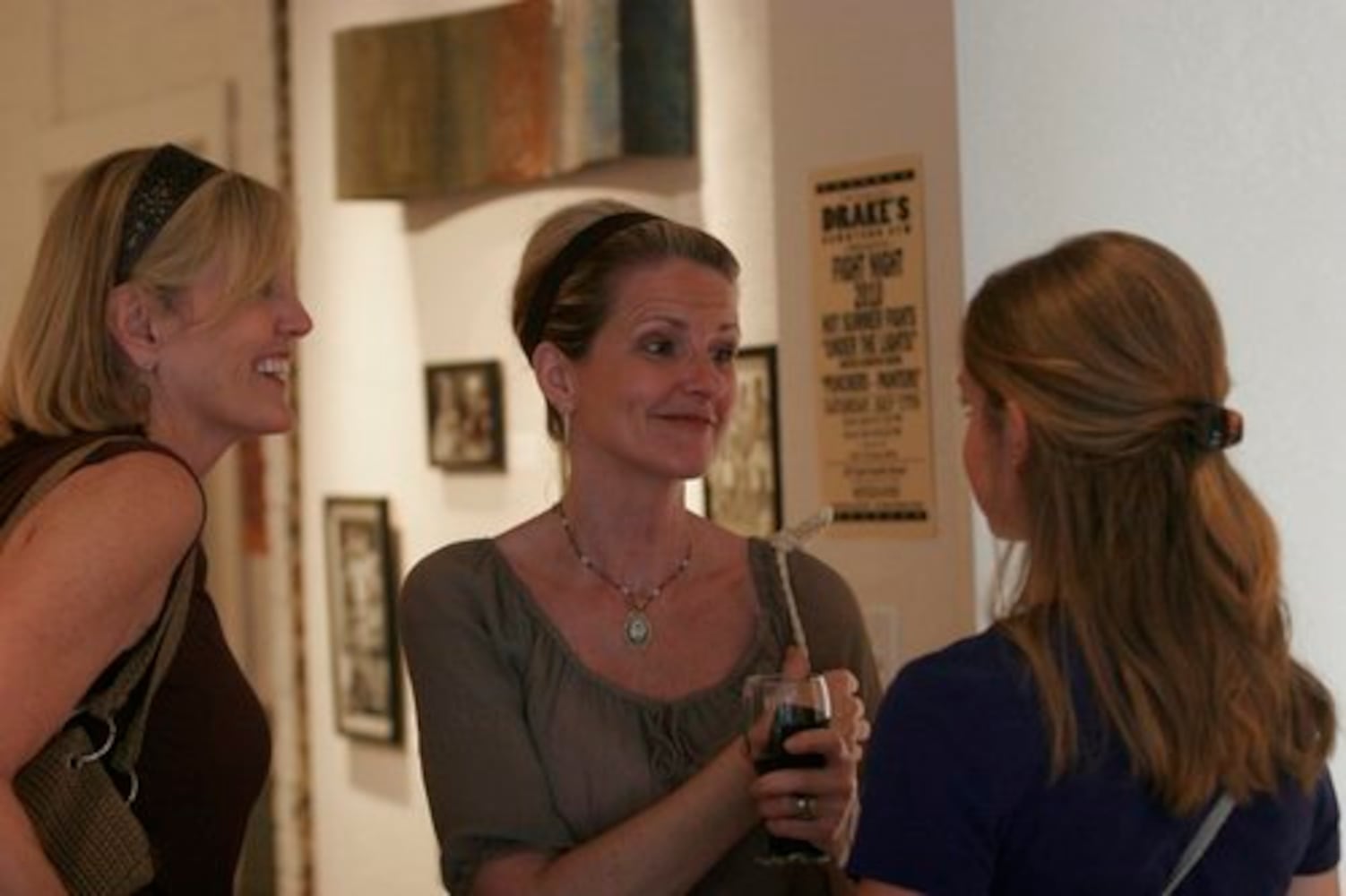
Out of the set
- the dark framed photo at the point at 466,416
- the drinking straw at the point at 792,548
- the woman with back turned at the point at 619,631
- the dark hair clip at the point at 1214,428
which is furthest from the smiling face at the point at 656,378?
the dark framed photo at the point at 466,416

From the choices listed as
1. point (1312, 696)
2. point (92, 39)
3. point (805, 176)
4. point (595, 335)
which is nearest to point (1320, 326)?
point (805, 176)

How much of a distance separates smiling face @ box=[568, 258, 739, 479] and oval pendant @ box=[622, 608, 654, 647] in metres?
0.16

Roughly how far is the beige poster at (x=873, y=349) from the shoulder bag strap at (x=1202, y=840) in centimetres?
150

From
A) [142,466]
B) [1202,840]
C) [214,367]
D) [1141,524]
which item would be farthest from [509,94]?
[1202,840]

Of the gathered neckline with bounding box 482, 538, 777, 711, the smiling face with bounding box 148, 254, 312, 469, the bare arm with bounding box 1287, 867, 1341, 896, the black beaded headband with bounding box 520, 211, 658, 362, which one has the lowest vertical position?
the bare arm with bounding box 1287, 867, 1341, 896

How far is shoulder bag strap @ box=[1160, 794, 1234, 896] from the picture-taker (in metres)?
1.73

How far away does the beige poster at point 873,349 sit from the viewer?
10.6ft

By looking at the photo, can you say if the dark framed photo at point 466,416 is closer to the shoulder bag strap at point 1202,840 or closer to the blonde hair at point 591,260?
the blonde hair at point 591,260

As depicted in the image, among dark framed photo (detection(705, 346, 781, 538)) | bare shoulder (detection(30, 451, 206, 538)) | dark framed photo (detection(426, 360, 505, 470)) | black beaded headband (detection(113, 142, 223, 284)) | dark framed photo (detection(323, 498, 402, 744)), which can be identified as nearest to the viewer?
bare shoulder (detection(30, 451, 206, 538))

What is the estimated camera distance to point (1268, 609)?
1798 millimetres

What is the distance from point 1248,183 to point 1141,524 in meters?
1.83

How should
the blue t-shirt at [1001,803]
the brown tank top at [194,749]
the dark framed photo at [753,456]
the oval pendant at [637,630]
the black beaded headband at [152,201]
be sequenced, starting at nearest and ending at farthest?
the blue t-shirt at [1001,803]
the brown tank top at [194,749]
the black beaded headband at [152,201]
the oval pendant at [637,630]
the dark framed photo at [753,456]

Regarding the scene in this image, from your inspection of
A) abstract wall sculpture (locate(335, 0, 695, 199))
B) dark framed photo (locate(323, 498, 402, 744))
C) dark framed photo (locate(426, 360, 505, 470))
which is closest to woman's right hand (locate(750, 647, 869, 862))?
abstract wall sculpture (locate(335, 0, 695, 199))

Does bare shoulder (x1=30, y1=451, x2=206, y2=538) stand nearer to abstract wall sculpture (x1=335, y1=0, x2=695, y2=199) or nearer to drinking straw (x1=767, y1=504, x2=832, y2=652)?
drinking straw (x1=767, y1=504, x2=832, y2=652)
